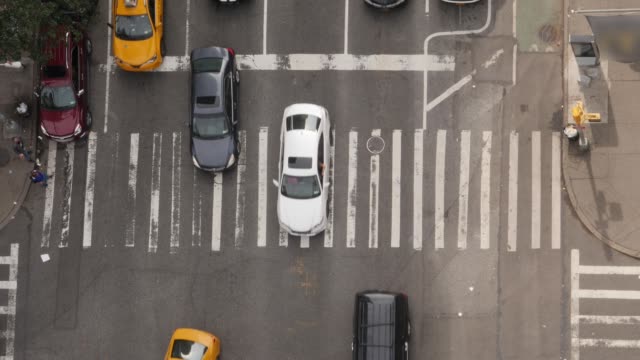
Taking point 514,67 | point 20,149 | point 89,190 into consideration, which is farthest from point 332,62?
point 20,149

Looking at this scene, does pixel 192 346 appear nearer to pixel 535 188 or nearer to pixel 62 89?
pixel 62 89

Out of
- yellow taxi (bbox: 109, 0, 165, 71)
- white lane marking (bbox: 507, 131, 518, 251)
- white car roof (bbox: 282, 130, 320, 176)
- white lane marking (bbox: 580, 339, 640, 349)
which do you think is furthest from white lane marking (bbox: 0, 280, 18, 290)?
white lane marking (bbox: 580, 339, 640, 349)

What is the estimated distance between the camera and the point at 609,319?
27.3 metres

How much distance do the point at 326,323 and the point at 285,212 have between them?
477 cm

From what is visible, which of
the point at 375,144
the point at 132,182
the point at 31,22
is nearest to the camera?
Answer: the point at 31,22

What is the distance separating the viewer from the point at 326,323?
28281 millimetres

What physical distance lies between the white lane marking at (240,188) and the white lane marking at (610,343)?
14.1 m

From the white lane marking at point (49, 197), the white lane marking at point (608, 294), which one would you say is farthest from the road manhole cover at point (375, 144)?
the white lane marking at point (49, 197)

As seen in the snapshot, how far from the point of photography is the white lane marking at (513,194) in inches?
1100

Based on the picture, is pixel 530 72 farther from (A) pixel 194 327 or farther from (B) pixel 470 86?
(A) pixel 194 327

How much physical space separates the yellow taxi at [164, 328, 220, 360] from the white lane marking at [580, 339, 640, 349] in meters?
14.4

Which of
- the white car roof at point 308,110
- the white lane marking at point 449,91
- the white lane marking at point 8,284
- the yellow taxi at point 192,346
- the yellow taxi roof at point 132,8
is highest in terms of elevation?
the yellow taxi roof at point 132,8

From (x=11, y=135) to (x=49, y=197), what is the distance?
10.6 ft

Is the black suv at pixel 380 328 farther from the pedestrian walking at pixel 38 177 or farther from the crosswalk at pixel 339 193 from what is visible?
the pedestrian walking at pixel 38 177
